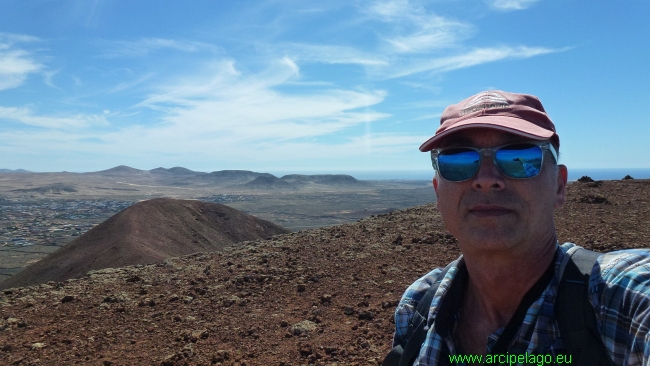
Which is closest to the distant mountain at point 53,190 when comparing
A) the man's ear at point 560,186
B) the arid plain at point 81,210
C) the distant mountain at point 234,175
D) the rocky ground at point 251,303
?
the arid plain at point 81,210

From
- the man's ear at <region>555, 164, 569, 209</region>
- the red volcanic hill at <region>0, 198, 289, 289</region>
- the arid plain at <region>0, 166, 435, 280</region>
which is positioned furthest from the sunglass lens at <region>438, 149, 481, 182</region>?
the arid plain at <region>0, 166, 435, 280</region>

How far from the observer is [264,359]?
160 inches

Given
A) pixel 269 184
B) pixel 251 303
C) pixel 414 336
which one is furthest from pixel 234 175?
pixel 414 336

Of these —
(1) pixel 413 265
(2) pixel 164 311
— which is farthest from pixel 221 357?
(1) pixel 413 265

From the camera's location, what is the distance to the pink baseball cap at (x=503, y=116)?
1.59 metres

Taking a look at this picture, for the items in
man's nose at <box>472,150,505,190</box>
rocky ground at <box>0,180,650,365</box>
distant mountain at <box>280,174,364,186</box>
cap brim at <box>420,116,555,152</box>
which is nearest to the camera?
cap brim at <box>420,116,555,152</box>

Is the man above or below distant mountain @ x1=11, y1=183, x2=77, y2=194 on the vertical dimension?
above

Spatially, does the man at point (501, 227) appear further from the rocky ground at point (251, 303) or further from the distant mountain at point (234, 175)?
the distant mountain at point (234, 175)

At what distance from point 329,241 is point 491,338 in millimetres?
6907

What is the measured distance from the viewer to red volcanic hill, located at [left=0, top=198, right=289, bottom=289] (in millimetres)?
13227

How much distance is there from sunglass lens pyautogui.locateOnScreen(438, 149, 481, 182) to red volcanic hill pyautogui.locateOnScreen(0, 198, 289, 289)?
11.7 m

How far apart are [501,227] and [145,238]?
15.5m

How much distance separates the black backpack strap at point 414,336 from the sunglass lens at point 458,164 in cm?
49

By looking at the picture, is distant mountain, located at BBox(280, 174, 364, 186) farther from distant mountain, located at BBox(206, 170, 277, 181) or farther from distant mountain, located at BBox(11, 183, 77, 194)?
distant mountain, located at BBox(11, 183, 77, 194)
